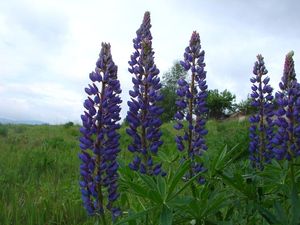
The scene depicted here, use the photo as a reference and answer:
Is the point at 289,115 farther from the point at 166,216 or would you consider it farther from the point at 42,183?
the point at 42,183

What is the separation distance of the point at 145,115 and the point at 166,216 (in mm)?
771

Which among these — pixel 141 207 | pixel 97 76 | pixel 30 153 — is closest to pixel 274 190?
pixel 141 207

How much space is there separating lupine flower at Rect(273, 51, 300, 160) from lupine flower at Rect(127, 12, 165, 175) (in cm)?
83

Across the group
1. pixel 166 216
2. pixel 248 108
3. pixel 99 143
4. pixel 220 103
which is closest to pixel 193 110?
pixel 99 143

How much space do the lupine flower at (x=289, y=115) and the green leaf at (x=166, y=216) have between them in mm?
1122

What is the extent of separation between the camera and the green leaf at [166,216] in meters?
1.59

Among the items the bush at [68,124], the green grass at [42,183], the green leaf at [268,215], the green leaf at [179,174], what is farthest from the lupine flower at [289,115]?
the bush at [68,124]

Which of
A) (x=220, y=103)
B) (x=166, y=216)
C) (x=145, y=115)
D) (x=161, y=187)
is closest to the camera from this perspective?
(x=166, y=216)

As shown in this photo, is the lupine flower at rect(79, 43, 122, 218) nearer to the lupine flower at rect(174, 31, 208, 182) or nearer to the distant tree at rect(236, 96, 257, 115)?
the lupine flower at rect(174, 31, 208, 182)

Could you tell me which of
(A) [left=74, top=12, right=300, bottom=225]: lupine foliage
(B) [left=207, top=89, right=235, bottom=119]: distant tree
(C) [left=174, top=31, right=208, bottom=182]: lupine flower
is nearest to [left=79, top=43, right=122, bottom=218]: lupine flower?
(A) [left=74, top=12, right=300, bottom=225]: lupine foliage

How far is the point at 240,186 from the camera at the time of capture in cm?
189

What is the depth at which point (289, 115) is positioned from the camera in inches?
102

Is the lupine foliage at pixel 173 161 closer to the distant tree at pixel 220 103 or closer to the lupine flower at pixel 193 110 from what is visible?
the lupine flower at pixel 193 110

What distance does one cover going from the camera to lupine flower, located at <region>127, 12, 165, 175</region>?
225 cm
